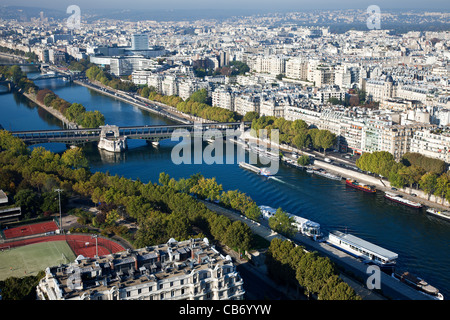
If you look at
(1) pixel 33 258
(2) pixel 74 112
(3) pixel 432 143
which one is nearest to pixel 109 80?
(2) pixel 74 112

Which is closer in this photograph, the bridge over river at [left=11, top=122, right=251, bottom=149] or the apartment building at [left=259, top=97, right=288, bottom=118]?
the bridge over river at [left=11, top=122, right=251, bottom=149]

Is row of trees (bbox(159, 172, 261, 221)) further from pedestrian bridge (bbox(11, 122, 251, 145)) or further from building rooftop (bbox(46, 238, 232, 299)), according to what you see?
pedestrian bridge (bbox(11, 122, 251, 145))

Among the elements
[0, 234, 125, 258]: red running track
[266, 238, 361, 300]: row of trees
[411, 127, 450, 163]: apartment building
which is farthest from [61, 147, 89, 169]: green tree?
[411, 127, 450, 163]: apartment building

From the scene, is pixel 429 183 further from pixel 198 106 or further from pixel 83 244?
pixel 198 106

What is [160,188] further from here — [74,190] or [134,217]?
[74,190]

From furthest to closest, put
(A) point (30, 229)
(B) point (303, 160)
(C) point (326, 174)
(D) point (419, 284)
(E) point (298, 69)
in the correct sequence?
(E) point (298, 69), (B) point (303, 160), (C) point (326, 174), (A) point (30, 229), (D) point (419, 284)

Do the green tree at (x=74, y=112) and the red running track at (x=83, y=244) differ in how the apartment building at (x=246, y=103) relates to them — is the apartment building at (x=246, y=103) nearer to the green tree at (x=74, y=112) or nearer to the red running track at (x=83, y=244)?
the green tree at (x=74, y=112)

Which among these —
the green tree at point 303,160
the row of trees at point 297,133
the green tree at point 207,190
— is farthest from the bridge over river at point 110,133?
the green tree at point 207,190
